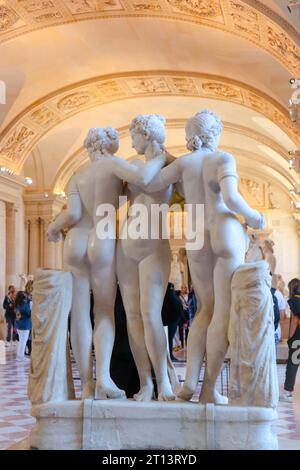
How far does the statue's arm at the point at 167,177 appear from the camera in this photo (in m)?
4.72

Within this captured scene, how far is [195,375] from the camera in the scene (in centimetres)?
459

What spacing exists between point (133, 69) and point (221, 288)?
13.8 m

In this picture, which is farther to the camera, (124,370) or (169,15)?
(169,15)

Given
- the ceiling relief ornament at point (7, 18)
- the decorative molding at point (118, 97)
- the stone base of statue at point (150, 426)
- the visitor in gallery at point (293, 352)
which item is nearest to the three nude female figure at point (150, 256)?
the stone base of statue at point (150, 426)

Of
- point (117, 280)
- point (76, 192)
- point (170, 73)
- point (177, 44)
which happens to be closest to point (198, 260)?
point (117, 280)

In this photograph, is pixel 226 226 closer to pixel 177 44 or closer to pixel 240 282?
pixel 240 282

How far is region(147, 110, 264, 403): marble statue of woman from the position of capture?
4473 mm

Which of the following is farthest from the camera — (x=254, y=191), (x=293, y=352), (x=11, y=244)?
(x=254, y=191)

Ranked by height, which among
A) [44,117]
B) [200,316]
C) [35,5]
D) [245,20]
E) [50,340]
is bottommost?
[50,340]

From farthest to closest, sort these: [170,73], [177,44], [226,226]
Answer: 1. [170,73]
2. [177,44]
3. [226,226]

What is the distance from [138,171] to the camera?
471 cm

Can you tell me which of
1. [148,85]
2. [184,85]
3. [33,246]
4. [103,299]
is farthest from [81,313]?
[33,246]

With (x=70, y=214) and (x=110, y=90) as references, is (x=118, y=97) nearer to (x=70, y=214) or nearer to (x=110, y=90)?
(x=110, y=90)

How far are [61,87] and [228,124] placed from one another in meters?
6.03
